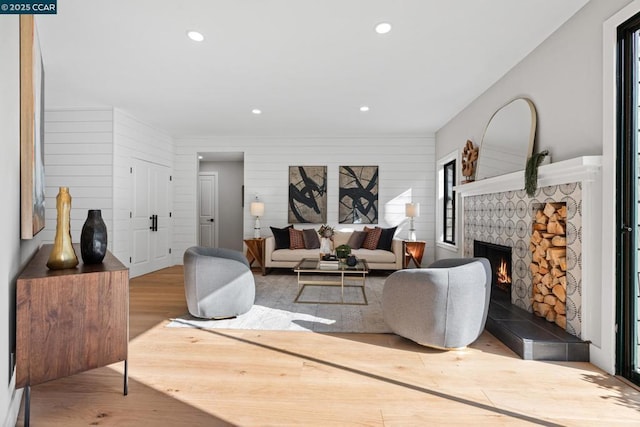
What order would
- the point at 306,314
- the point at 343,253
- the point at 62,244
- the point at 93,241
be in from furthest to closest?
the point at 343,253, the point at 306,314, the point at 93,241, the point at 62,244

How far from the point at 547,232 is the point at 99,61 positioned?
4.53m

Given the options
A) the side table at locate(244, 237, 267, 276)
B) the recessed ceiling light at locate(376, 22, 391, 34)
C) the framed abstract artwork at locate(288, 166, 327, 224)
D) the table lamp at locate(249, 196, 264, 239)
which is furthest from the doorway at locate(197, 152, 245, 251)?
the recessed ceiling light at locate(376, 22, 391, 34)

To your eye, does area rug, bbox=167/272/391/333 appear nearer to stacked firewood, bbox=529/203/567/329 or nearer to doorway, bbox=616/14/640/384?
stacked firewood, bbox=529/203/567/329

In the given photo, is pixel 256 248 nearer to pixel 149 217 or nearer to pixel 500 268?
pixel 149 217

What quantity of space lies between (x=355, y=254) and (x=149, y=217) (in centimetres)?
362

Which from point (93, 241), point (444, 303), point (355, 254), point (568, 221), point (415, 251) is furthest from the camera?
point (415, 251)

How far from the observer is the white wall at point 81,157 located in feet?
16.1

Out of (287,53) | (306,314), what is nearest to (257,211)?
(306,314)

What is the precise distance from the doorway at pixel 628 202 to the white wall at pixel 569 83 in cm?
17

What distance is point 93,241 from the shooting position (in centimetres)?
200

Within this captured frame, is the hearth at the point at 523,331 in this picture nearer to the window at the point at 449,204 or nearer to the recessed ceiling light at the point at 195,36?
the window at the point at 449,204

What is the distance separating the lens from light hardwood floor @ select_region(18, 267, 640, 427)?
1.74 meters

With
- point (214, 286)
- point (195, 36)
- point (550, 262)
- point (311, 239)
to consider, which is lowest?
point (214, 286)

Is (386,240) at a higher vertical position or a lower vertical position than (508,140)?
lower
